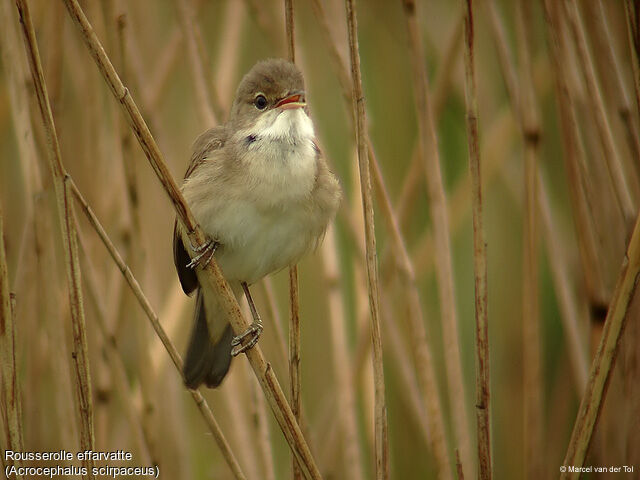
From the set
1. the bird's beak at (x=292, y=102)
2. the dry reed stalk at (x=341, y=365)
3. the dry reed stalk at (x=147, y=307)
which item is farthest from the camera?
the dry reed stalk at (x=341, y=365)

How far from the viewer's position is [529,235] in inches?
79.5

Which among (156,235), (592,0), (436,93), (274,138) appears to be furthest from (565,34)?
(156,235)

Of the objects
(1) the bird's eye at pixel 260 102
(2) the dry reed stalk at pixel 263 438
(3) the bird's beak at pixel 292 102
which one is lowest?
(2) the dry reed stalk at pixel 263 438

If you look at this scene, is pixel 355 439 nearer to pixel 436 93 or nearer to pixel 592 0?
pixel 436 93

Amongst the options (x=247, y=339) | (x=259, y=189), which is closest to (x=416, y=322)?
(x=247, y=339)

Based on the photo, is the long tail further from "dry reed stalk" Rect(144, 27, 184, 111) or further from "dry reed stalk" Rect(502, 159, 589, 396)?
"dry reed stalk" Rect(502, 159, 589, 396)

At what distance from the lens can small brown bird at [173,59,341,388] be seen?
193 centimetres

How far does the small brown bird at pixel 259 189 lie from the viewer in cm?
193

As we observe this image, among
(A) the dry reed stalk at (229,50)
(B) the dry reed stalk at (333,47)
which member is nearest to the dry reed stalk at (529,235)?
(B) the dry reed stalk at (333,47)

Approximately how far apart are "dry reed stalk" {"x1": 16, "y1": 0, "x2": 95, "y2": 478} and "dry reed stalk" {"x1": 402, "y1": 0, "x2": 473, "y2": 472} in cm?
86

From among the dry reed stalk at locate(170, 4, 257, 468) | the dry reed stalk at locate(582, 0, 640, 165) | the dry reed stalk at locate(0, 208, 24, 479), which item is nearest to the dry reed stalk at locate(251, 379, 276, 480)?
the dry reed stalk at locate(170, 4, 257, 468)

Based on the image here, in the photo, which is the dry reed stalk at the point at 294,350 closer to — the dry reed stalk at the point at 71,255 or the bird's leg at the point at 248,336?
the bird's leg at the point at 248,336

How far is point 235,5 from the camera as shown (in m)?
2.53

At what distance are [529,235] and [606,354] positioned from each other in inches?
23.1
